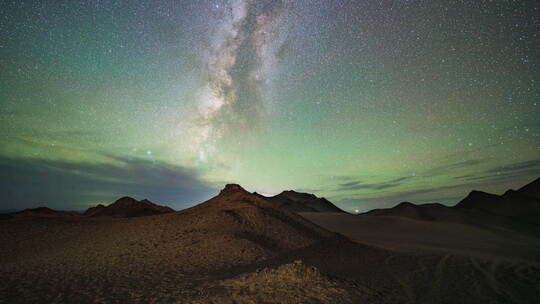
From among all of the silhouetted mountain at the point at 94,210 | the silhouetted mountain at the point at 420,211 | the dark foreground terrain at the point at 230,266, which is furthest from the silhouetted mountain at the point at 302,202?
the dark foreground terrain at the point at 230,266

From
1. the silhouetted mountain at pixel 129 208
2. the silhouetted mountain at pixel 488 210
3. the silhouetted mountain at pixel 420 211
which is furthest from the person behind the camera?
the silhouetted mountain at pixel 420 211

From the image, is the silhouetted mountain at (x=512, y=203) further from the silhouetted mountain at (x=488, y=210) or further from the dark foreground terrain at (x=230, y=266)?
the dark foreground terrain at (x=230, y=266)

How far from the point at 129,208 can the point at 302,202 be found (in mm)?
74064

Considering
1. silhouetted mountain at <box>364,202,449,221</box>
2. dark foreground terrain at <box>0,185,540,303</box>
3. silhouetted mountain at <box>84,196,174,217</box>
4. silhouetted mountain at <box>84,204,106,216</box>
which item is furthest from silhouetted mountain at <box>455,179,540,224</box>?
silhouetted mountain at <box>84,204,106,216</box>

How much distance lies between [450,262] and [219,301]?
15.6 m

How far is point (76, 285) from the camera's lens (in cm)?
1109

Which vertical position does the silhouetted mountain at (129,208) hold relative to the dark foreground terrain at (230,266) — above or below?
above

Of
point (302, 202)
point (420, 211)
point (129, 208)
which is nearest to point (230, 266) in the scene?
point (129, 208)

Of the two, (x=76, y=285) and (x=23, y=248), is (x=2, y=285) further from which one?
(x=23, y=248)

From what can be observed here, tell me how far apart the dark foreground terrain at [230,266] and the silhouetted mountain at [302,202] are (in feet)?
253

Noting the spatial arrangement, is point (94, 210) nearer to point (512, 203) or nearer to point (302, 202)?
point (302, 202)

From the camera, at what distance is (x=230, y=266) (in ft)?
50.3

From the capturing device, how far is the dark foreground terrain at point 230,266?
10.1m

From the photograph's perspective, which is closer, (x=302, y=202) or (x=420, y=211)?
(x=420, y=211)
